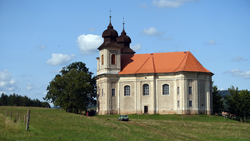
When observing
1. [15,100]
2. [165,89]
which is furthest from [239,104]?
[15,100]

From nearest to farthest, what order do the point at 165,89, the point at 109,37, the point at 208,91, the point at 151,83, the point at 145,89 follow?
1. the point at 208,91
2. the point at 165,89
3. the point at 151,83
4. the point at 145,89
5. the point at 109,37

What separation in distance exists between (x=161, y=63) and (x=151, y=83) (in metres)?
4.59

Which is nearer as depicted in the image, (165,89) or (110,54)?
(165,89)

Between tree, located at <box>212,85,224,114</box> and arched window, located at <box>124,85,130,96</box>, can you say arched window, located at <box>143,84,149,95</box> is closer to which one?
arched window, located at <box>124,85,130,96</box>

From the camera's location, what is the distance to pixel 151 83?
67.4 m

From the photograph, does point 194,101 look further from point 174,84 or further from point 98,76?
point 98,76

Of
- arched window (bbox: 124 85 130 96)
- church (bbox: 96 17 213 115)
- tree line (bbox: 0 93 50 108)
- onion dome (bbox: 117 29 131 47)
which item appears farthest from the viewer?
tree line (bbox: 0 93 50 108)

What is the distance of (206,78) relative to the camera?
219 feet

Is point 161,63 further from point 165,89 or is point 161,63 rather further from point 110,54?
point 110,54

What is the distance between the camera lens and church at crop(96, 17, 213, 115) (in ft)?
214

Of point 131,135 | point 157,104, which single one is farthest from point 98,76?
point 131,135

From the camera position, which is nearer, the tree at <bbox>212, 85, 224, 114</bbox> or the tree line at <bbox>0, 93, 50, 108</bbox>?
the tree at <bbox>212, 85, 224, 114</bbox>

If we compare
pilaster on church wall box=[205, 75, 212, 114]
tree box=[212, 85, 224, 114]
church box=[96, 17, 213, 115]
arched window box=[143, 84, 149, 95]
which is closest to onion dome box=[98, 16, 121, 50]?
church box=[96, 17, 213, 115]

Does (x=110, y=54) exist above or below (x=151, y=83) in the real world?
above
